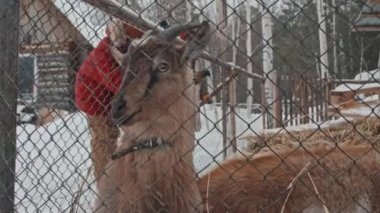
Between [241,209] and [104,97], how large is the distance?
1.63m

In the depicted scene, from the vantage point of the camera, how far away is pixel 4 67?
322 centimetres

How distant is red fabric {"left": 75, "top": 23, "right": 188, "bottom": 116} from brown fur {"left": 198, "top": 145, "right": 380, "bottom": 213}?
101cm

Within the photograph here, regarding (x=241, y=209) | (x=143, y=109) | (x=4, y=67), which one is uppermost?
(x=4, y=67)

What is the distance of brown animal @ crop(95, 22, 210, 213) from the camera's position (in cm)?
359

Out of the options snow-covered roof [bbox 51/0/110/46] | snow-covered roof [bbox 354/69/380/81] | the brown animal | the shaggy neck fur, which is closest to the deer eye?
the brown animal

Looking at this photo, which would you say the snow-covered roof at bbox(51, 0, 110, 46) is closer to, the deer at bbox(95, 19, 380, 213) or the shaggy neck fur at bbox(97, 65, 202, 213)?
the deer at bbox(95, 19, 380, 213)

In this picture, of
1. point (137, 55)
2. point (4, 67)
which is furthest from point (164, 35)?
point (4, 67)

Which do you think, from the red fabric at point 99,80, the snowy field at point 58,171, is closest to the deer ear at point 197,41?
the snowy field at point 58,171

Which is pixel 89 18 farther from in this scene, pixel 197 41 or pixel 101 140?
pixel 197 41

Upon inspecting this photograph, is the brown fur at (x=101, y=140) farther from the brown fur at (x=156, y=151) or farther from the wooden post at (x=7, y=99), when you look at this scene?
the wooden post at (x=7, y=99)

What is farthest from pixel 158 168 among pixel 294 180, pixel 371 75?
pixel 371 75

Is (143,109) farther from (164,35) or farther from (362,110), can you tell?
(362,110)

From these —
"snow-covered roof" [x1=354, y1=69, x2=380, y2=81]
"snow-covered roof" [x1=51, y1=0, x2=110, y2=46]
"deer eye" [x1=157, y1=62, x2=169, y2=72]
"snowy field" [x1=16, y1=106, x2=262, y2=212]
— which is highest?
"snow-covered roof" [x1=51, y1=0, x2=110, y2=46]

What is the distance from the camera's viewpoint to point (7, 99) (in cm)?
323
